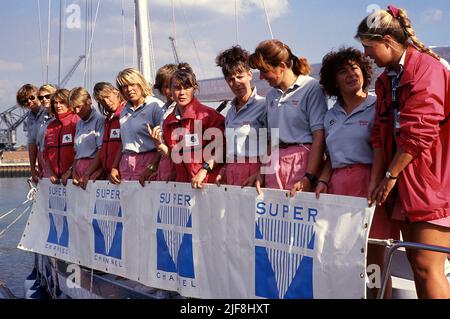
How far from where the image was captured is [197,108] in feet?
15.4

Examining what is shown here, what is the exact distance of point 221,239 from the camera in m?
4.22

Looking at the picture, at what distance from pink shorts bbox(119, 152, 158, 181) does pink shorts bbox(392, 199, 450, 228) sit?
2.58 meters

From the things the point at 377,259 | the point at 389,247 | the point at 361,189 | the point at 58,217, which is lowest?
the point at 58,217

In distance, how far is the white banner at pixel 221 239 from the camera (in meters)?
3.42

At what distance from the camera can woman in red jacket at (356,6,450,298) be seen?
10.2 ft

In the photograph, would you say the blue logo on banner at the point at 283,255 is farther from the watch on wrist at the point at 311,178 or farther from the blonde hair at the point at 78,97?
the blonde hair at the point at 78,97

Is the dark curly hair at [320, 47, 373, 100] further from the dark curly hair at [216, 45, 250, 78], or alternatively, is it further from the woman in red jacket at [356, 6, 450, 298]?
the dark curly hair at [216, 45, 250, 78]

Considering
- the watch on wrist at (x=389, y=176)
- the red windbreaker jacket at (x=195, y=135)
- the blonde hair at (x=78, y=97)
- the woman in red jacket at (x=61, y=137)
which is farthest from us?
the woman in red jacket at (x=61, y=137)

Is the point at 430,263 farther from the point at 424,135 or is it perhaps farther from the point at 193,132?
the point at 193,132

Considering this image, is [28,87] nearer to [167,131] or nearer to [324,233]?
[167,131]

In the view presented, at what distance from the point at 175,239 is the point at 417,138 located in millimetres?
2200

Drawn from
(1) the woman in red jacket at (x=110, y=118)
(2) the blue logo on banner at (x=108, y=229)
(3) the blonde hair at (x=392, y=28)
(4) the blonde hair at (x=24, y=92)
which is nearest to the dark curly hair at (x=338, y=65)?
(3) the blonde hair at (x=392, y=28)

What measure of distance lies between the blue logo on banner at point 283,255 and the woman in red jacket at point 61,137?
3.49m

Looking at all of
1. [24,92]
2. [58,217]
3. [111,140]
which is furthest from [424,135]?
[24,92]
